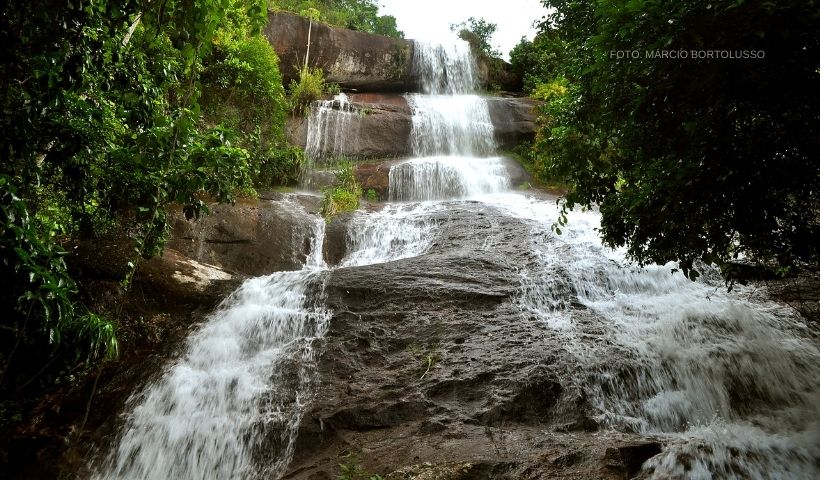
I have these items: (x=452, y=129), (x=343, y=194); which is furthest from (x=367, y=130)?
(x=343, y=194)

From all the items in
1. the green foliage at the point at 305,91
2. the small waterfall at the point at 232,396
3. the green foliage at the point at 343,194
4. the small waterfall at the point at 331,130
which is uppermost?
the green foliage at the point at 305,91

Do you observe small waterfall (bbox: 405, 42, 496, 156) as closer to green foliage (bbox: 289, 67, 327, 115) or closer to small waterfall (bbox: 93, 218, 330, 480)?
green foliage (bbox: 289, 67, 327, 115)

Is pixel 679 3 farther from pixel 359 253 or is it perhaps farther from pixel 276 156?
pixel 276 156

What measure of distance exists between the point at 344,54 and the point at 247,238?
10.8 m

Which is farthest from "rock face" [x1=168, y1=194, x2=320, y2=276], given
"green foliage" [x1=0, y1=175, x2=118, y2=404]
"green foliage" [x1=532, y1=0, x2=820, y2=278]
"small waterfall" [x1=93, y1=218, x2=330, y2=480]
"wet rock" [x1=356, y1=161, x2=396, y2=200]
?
"green foliage" [x1=532, y1=0, x2=820, y2=278]

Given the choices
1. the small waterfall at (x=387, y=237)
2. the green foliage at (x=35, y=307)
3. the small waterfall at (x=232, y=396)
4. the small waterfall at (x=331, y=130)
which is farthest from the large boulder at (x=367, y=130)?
the green foliage at (x=35, y=307)

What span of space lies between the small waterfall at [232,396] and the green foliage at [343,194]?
3966mm

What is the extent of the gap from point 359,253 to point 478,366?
4679 millimetres

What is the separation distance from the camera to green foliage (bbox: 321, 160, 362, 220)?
33.3ft

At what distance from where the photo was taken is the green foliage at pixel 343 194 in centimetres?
1016

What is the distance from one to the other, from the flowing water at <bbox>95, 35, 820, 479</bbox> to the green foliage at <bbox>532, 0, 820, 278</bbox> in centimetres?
141

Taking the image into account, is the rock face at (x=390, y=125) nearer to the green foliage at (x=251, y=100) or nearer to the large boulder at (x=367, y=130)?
the large boulder at (x=367, y=130)

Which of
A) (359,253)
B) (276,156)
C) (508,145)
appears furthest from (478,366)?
(508,145)

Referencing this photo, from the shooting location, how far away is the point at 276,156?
1158cm
